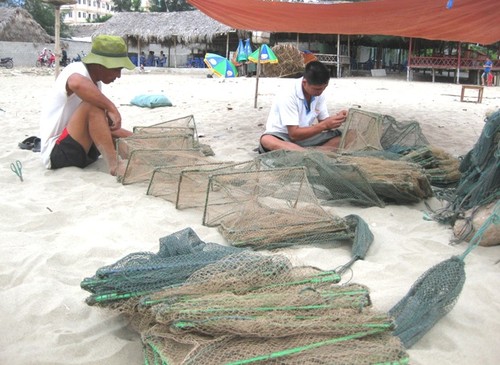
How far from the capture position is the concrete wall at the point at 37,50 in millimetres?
25078

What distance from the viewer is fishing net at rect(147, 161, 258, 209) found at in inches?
112

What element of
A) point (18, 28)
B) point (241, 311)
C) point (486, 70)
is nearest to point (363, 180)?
point (241, 311)

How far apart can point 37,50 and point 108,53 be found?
2672 cm

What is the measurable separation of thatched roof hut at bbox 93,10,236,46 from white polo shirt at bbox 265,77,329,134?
1973 centimetres

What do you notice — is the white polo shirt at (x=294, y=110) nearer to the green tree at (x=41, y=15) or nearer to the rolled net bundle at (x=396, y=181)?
the rolled net bundle at (x=396, y=181)

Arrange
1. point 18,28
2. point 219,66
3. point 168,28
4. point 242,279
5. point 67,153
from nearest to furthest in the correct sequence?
point 242,279 → point 67,153 → point 219,66 → point 168,28 → point 18,28

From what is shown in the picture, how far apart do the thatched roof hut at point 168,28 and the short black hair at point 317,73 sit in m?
20.0

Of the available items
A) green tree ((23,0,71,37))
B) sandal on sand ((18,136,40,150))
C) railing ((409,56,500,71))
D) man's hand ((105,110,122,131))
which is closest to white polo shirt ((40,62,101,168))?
man's hand ((105,110,122,131))

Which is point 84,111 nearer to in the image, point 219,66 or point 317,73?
point 317,73

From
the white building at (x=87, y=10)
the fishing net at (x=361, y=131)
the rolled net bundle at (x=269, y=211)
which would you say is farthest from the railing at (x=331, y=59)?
the white building at (x=87, y=10)

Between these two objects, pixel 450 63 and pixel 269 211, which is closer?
pixel 269 211

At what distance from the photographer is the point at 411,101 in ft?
31.0

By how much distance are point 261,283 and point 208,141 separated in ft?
11.9

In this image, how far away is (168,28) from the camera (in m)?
24.5
